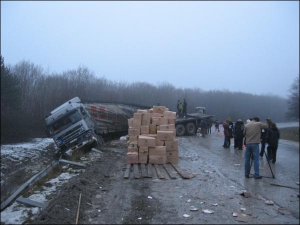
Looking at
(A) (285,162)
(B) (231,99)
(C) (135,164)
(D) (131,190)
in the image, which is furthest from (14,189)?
(B) (231,99)

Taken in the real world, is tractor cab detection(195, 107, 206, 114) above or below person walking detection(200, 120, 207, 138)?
above

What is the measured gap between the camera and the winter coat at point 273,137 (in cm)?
1067

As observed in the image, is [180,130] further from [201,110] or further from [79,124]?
[79,124]

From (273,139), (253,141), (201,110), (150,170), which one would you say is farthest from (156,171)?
(201,110)

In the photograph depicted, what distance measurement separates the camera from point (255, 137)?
27.5ft

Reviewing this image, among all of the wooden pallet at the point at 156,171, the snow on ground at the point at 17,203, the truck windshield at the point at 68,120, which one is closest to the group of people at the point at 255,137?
the wooden pallet at the point at 156,171

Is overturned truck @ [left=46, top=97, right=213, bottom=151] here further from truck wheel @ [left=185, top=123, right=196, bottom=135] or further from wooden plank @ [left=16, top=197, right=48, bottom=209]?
wooden plank @ [left=16, top=197, right=48, bottom=209]

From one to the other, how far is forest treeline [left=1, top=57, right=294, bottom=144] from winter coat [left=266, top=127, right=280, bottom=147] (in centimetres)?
386

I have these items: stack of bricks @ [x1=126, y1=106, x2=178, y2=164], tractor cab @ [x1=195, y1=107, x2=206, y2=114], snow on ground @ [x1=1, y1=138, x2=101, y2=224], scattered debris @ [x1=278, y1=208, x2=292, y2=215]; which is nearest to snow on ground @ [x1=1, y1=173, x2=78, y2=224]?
snow on ground @ [x1=1, y1=138, x2=101, y2=224]

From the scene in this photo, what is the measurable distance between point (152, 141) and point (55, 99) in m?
5.16

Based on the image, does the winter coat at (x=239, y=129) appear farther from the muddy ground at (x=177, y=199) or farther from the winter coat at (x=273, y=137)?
the muddy ground at (x=177, y=199)

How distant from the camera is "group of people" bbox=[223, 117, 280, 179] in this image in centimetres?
836

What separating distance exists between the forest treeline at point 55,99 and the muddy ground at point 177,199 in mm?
1886

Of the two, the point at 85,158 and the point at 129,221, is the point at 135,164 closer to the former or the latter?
the point at 85,158
